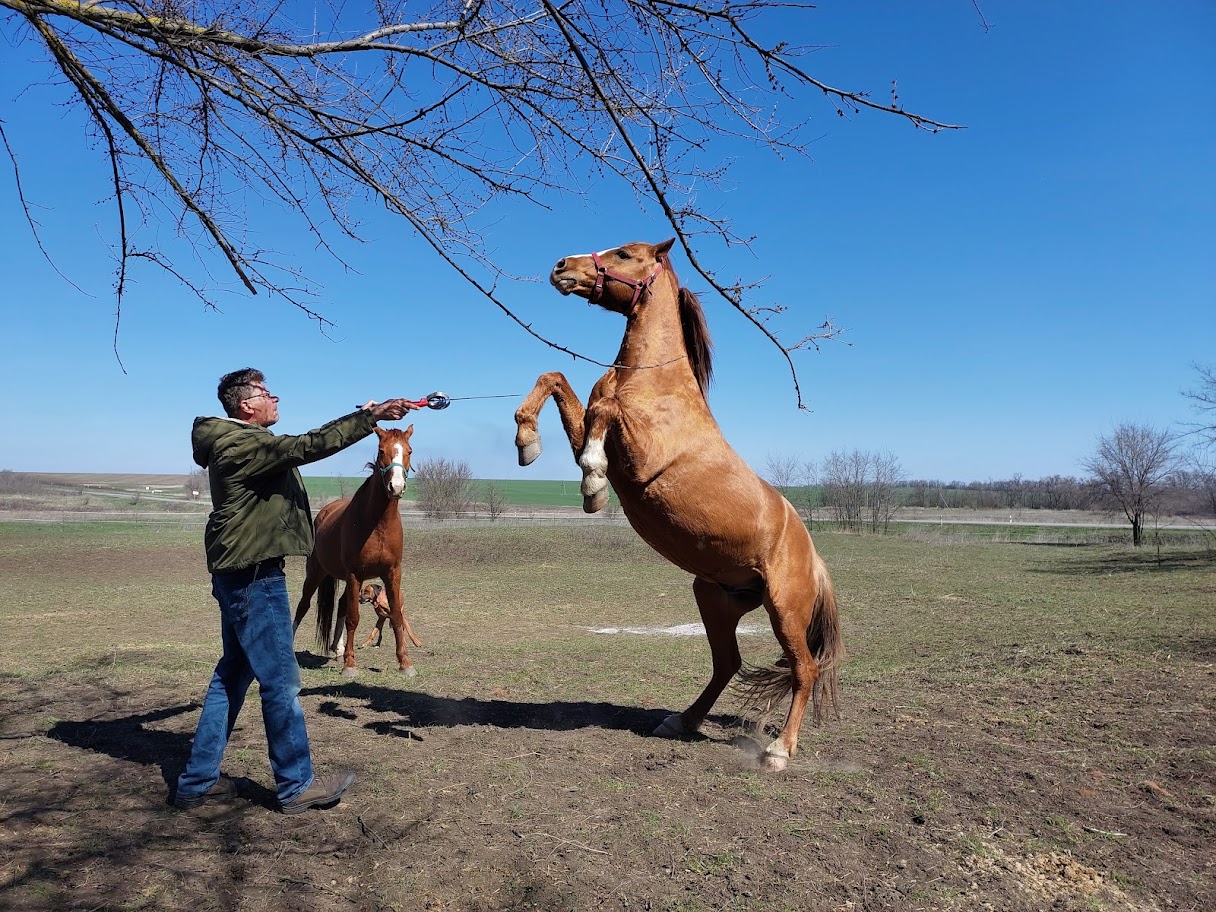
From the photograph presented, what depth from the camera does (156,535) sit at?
27.4m

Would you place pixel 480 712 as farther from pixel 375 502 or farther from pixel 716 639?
pixel 375 502

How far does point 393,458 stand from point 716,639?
381 cm

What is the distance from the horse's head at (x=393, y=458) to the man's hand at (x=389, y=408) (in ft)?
12.0

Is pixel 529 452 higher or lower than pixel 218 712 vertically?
higher

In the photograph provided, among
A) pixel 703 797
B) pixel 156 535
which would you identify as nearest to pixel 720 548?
pixel 703 797

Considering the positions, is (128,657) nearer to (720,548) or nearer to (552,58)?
(720,548)

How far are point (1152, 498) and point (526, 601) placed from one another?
31629 millimetres

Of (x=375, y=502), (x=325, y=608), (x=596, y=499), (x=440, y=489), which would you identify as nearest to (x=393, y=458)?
(x=375, y=502)

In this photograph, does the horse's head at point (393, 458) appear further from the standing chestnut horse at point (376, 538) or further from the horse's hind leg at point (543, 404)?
the horse's hind leg at point (543, 404)

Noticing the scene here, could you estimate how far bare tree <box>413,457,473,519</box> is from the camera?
125ft

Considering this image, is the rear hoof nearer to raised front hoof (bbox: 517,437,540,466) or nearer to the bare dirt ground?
the bare dirt ground

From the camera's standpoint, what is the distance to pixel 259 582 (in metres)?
3.75

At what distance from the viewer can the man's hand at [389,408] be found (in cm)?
386

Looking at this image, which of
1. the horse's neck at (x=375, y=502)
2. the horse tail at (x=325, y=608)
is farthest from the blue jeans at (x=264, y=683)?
the horse tail at (x=325, y=608)
